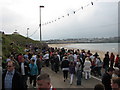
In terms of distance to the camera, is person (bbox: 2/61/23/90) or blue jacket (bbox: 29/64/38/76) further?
blue jacket (bbox: 29/64/38/76)

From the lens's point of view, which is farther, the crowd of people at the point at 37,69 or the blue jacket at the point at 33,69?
the blue jacket at the point at 33,69

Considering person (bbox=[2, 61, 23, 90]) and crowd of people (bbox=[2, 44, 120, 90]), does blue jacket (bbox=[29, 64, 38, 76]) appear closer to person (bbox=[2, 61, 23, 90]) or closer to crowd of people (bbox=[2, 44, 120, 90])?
crowd of people (bbox=[2, 44, 120, 90])

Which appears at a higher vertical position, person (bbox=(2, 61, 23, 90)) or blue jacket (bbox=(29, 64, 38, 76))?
person (bbox=(2, 61, 23, 90))

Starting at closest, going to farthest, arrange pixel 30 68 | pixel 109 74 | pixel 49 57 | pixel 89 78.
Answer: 1. pixel 109 74
2. pixel 30 68
3. pixel 89 78
4. pixel 49 57

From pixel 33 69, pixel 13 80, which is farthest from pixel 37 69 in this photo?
pixel 13 80

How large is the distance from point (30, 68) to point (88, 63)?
406cm

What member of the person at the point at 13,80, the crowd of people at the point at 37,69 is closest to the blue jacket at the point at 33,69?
the crowd of people at the point at 37,69

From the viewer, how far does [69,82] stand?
1393 cm

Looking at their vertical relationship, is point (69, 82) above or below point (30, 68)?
below

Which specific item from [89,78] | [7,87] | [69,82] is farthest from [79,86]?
[7,87]

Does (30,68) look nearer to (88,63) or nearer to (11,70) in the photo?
(88,63)

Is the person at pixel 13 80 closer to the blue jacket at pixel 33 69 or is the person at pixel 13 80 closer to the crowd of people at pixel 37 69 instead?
the crowd of people at pixel 37 69

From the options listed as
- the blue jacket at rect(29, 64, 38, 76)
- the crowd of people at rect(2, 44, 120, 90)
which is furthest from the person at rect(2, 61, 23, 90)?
the blue jacket at rect(29, 64, 38, 76)

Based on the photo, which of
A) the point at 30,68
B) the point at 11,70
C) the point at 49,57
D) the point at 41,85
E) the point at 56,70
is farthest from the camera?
the point at 49,57
